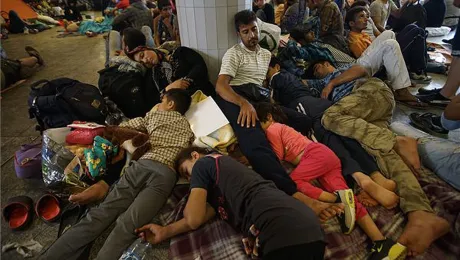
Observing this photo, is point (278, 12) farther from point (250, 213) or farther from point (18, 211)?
point (18, 211)

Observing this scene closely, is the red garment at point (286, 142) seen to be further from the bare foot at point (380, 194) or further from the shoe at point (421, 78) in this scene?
the shoe at point (421, 78)

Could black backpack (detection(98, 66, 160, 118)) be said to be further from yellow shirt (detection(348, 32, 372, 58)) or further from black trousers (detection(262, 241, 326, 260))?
yellow shirt (detection(348, 32, 372, 58))

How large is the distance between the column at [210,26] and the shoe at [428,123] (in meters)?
1.74

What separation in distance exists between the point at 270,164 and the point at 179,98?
2.81 ft

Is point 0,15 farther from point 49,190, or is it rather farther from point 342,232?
point 342,232

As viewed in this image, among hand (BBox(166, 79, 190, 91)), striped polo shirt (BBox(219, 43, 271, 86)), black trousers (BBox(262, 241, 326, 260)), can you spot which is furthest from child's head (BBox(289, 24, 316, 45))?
black trousers (BBox(262, 241, 326, 260))

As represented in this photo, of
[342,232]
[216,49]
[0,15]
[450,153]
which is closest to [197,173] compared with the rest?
[342,232]

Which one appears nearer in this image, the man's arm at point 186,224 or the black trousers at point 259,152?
the man's arm at point 186,224

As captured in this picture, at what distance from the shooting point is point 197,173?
1.33m

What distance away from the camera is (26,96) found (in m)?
3.10

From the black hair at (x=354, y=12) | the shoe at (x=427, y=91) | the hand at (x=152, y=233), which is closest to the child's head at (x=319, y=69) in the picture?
the black hair at (x=354, y=12)

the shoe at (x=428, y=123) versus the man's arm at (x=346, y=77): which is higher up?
the man's arm at (x=346, y=77)

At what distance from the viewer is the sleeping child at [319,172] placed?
1.24 metres

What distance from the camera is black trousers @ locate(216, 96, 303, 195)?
145 cm
